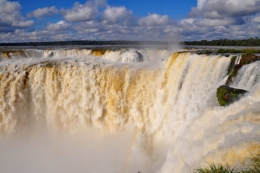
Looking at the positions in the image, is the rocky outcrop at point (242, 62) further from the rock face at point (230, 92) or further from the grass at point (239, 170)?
the grass at point (239, 170)

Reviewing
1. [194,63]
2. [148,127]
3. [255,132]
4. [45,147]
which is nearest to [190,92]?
[194,63]

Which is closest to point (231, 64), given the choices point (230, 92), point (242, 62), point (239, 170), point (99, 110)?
point (242, 62)

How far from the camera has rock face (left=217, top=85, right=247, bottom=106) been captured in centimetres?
794

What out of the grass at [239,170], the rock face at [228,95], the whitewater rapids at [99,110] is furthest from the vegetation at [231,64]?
the grass at [239,170]

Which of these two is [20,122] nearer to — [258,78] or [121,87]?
[121,87]

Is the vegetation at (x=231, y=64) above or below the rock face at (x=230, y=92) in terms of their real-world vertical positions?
above

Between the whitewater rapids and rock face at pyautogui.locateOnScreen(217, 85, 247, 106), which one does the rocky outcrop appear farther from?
rock face at pyautogui.locateOnScreen(217, 85, 247, 106)

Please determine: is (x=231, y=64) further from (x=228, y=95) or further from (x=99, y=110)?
(x=99, y=110)

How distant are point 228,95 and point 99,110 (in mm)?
8443

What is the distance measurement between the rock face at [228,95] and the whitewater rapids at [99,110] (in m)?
1.17

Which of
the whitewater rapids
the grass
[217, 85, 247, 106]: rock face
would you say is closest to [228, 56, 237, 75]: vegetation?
the whitewater rapids

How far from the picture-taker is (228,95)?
26.6 ft

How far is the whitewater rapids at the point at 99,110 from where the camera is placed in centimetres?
1197

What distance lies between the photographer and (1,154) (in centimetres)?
1479
